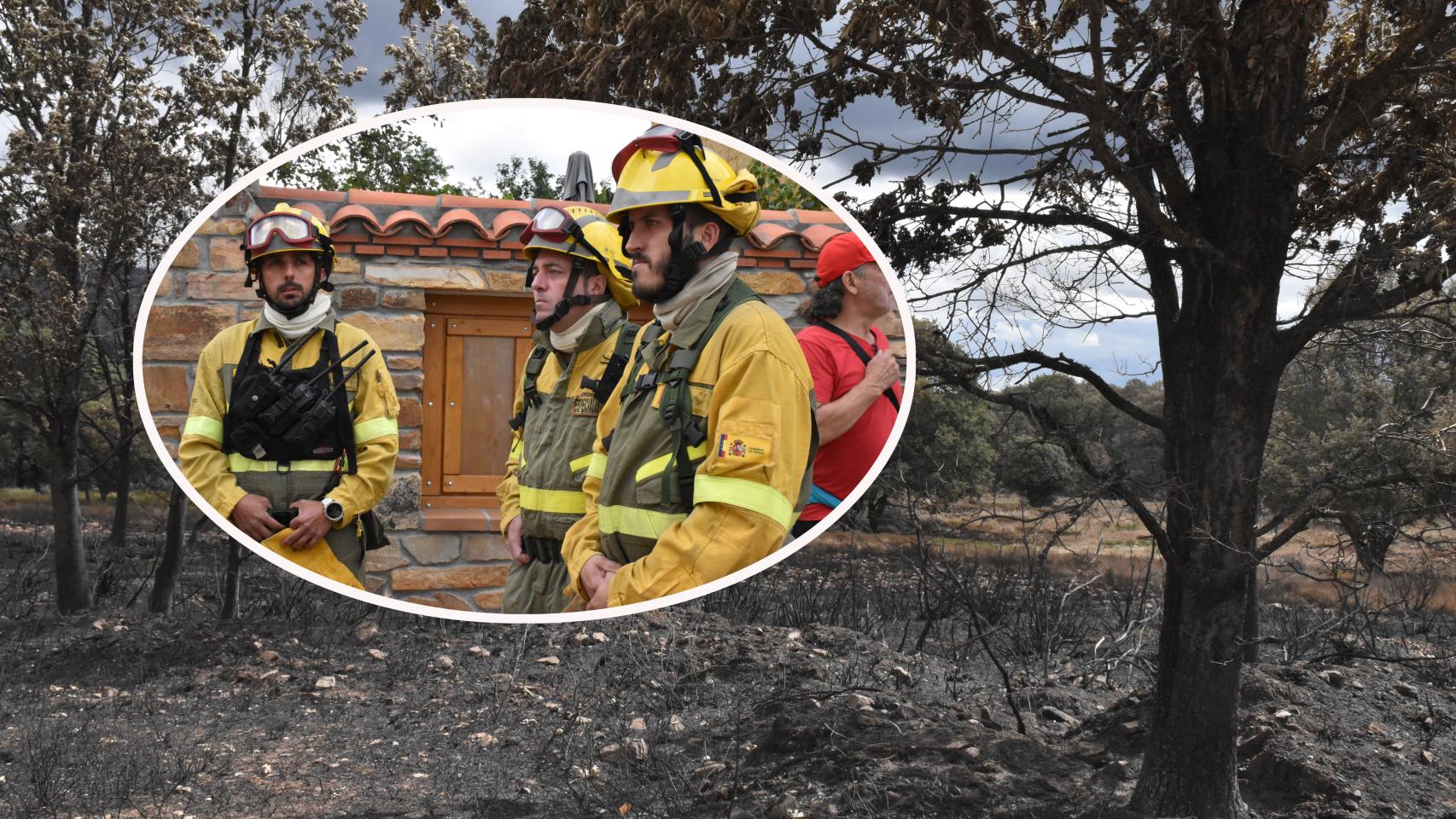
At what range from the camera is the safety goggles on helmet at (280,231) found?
8.27 ft

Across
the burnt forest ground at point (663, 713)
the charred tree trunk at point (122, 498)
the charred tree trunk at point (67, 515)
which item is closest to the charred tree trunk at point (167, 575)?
the burnt forest ground at point (663, 713)

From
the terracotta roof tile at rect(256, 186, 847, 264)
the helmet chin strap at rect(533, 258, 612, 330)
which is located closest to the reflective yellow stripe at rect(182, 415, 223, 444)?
the helmet chin strap at rect(533, 258, 612, 330)

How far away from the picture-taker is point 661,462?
2328mm

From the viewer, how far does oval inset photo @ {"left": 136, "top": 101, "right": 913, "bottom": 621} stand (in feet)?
7.58

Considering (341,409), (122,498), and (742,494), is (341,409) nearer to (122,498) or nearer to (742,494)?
(742,494)

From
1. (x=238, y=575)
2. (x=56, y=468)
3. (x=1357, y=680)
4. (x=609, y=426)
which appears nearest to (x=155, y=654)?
(x=238, y=575)

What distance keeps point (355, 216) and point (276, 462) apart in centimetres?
108

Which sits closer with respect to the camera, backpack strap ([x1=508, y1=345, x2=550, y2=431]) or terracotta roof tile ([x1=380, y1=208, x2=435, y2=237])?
backpack strap ([x1=508, y1=345, x2=550, y2=431])

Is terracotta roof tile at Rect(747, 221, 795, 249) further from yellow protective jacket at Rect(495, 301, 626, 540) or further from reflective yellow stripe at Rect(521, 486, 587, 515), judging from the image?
reflective yellow stripe at Rect(521, 486, 587, 515)

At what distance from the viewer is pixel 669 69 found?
565 cm

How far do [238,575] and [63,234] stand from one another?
3141mm

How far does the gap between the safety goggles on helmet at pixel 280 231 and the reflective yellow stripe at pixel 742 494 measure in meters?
1.07

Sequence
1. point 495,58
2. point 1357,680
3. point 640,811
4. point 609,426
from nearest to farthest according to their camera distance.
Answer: point 609,426 < point 640,811 < point 495,58 < point 1357,680

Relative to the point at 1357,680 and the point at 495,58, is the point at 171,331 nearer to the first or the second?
the point at 495,58
